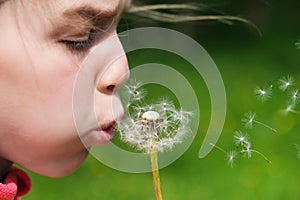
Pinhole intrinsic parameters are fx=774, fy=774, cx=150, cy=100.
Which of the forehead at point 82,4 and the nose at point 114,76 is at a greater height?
the forehead at point 82,4

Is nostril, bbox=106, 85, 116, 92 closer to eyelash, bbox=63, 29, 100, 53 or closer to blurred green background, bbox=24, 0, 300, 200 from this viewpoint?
eyelash, bbox=63, 29, 100, 53

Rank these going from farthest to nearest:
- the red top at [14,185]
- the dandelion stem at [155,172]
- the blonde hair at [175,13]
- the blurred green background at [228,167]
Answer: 1. the blurred green background at [228,167]
2. the blonde hair at [175,13]
3. the red top at [14,185]
4. the dandelion stem at [155,172]

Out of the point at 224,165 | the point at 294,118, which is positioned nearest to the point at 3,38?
the point at 224,165

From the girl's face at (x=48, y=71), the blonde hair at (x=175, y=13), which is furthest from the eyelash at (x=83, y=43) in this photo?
the blonde hair at (x=175, y=13)

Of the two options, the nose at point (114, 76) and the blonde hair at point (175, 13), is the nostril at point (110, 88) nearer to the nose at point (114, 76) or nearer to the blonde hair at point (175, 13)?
the nose at point (114, 76)

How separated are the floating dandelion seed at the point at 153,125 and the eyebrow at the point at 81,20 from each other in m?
0.10

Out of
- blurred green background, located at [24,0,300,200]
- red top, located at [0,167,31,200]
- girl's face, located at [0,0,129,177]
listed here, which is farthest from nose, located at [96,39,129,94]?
blurred green background, located at [24,0,300,200]

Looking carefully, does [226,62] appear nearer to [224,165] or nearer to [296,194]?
[224,165]

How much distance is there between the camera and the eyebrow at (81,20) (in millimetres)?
915

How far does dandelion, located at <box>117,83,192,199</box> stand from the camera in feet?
3.09

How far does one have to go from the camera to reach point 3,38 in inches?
35.9

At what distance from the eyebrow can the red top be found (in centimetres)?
22

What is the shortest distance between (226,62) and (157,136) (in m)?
1.58

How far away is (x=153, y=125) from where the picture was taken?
944 millimetres
